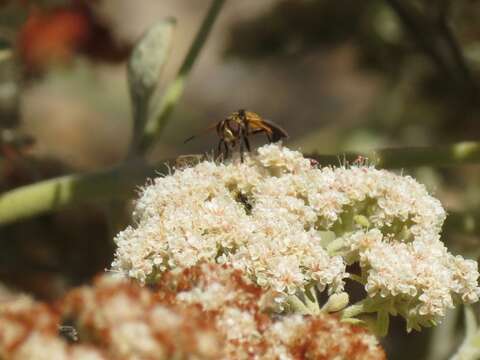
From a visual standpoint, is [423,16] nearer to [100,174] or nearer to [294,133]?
[100,174]

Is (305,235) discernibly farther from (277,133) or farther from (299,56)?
(299,56)

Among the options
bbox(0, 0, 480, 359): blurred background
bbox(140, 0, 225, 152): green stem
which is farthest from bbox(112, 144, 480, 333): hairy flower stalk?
bbox(0, 0, 480, 359): blurred background

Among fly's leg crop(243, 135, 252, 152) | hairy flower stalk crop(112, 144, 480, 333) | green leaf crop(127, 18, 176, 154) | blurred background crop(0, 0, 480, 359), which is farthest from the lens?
blurred background crop(0, 0, 480, 359)

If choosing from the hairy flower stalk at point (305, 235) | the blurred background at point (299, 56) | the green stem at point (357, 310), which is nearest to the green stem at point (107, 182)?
the blurred background at point (299, 56)

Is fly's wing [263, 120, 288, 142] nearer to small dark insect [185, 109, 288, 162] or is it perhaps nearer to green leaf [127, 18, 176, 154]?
small dark insect [185, 109, 288, 162]

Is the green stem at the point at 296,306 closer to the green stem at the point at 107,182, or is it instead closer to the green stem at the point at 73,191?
the green stem at the point at 107,182

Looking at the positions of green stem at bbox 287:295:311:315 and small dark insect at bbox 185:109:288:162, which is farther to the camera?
small dark insect at bbox 185:109:288:162
